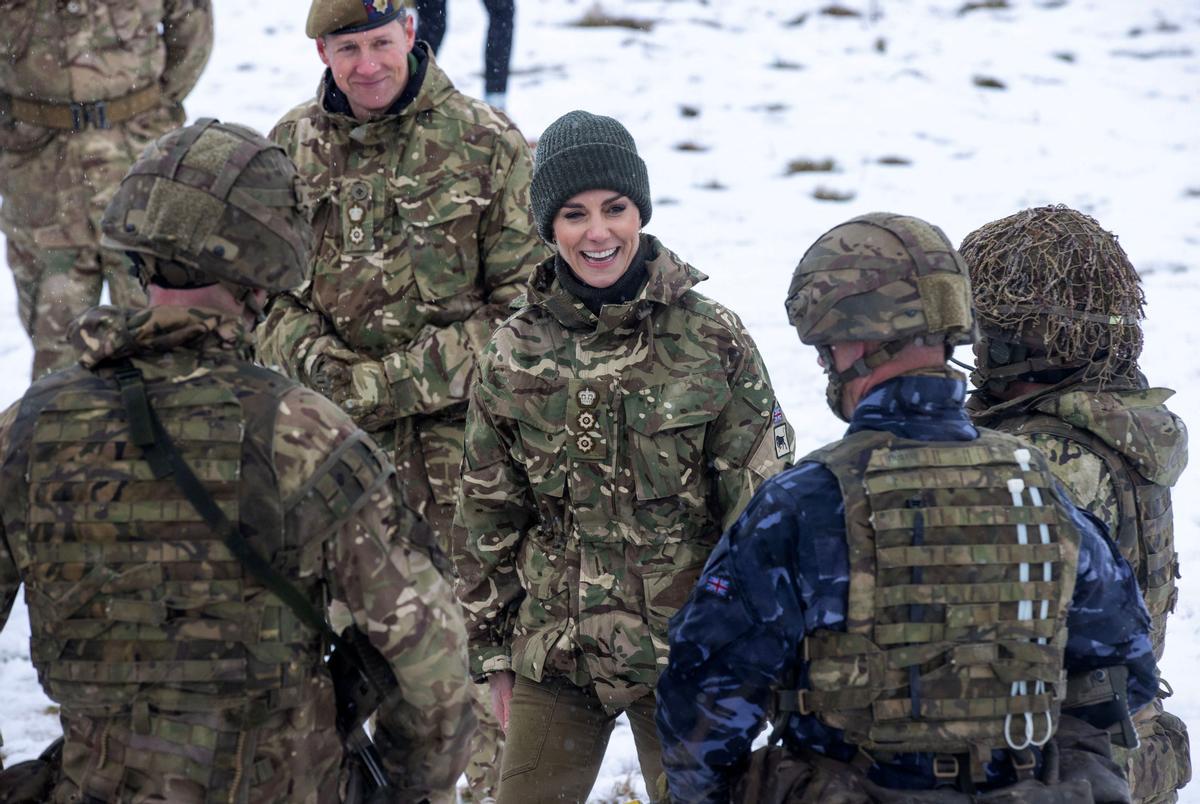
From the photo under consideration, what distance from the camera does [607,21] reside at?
13.8 meters

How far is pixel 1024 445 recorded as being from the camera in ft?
8.52

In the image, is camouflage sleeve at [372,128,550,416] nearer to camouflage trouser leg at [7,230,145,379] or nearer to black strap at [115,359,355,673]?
black strap at [115,359,355,673]

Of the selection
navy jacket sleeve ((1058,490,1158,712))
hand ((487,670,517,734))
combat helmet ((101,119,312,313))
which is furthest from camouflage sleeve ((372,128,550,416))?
navy jacket sleeve ((1058,490,1158,712))

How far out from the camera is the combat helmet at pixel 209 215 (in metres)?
2.53

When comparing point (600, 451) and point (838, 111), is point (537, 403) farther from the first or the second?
point (838, 111)

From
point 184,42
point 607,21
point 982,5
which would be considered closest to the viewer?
point 184,42

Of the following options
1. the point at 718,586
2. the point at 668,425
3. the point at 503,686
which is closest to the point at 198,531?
the point at 718,586

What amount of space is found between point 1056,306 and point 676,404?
3.12 feet

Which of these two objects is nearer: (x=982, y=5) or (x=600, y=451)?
(x=600, y=451)

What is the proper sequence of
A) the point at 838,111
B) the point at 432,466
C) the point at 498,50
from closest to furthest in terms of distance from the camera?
the point at 432,466 → the point at 498,50 → the point at 838,111

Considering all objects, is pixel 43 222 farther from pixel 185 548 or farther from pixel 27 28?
pixel 185 548

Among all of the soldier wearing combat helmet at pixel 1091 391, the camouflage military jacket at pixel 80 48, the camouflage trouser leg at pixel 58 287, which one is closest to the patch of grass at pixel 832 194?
the camouflage military jacket at pixel 80 48

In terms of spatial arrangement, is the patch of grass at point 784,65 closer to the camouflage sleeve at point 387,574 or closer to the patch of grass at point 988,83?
the patch of grass at point 988,83

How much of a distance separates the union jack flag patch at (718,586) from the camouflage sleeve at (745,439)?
2.52ft
